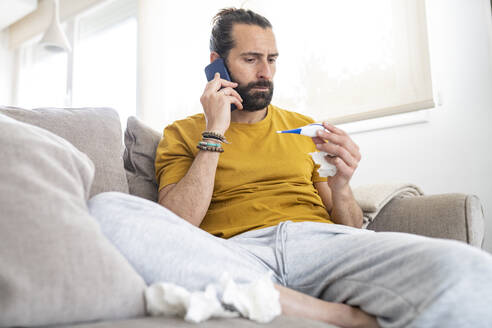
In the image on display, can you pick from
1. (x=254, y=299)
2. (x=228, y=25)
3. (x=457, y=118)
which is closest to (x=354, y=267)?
(x=254, y=299)

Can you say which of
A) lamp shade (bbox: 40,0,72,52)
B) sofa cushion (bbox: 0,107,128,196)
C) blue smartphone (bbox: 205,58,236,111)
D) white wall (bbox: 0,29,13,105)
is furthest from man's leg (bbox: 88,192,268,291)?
white wall (bbox: 0,29,13,105)

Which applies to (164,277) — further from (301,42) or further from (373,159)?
(301,42)

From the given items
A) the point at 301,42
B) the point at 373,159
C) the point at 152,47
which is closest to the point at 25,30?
the point at 152,47

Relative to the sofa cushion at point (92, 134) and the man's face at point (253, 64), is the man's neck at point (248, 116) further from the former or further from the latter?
the sofa cushion at point (92, 134)

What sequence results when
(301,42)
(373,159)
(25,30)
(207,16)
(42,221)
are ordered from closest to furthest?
(42,221) < (373,159) < (301,42) < (207,16) < (25,30)

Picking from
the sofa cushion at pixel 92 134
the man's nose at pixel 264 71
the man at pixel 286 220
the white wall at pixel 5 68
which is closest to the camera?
the man at pixel 286 220

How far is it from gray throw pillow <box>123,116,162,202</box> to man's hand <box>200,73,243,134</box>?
23 centimetres

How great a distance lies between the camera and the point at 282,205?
118 centimetres

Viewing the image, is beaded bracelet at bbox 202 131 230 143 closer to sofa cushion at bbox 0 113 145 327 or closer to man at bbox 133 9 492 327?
man at bbox 133 9 492 327

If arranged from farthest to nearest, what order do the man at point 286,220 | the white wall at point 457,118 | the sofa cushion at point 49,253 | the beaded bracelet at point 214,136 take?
the white wall at point 457,118
the beaded bracelet at point 214,136
the man at point 286,220
the sofa cushion at point 49,253

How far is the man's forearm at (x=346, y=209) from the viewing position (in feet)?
4.01

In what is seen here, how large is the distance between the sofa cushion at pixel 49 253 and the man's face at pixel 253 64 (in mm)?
867

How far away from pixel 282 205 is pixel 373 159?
1101 mm

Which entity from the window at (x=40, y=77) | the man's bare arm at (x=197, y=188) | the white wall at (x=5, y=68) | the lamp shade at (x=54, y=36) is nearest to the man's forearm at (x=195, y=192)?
the man's bare arm at (x=197, y=188)
